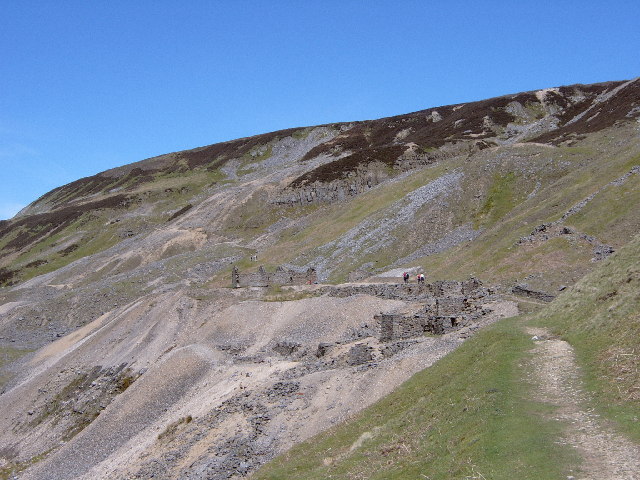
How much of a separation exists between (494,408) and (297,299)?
111 ft

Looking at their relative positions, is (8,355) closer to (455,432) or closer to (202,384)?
(202,384)

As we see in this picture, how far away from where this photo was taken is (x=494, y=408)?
17.4m

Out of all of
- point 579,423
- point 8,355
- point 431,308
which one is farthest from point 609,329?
point 8,355

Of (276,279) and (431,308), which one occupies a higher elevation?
(276,279)

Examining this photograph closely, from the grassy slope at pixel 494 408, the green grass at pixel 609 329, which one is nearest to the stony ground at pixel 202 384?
the grassy slope at pixel 494 408

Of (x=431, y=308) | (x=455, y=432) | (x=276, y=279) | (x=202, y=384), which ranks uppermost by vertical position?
(x=276, y=279)

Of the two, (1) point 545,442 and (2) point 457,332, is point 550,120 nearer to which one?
(2) point 457,332

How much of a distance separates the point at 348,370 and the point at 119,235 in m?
120

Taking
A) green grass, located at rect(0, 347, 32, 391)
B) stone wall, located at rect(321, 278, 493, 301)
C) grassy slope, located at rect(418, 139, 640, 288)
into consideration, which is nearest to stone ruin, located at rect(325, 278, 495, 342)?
stone wall, located at rect(321, 278, 493, 301)

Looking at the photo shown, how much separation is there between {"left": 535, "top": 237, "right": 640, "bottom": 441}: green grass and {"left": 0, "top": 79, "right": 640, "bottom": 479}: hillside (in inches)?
13.4

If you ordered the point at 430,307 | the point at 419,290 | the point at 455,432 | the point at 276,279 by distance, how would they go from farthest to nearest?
the point at 276,279 → the point at 419,290 → the point at 430,307 → the point at 455,432

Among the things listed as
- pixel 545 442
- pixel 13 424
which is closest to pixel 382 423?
pixel 545 442

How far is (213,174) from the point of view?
18625 centimetres

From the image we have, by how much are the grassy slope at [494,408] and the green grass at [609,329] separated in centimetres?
5
